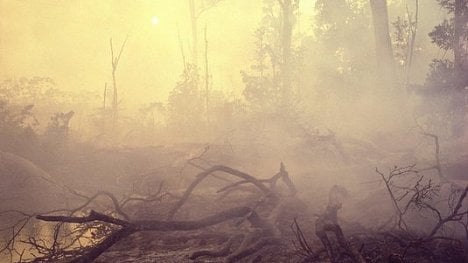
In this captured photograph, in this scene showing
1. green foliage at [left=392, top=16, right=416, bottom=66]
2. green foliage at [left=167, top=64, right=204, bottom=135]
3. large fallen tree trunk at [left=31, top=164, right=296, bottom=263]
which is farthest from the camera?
green foliage at [left=392, top=16, right=416, bottom=66]

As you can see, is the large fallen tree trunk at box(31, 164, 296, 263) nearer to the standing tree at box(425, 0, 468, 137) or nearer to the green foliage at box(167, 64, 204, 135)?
the standing tree at box(425, 0, 468, 137)

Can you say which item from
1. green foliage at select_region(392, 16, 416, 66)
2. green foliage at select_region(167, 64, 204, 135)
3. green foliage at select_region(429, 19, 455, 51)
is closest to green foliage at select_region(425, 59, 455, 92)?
green foliage at select_region(429, 19, 455, 51)

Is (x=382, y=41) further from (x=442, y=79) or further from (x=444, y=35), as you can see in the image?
(x=442, y=79)

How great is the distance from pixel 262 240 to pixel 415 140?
1014cm

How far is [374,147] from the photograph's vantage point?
40.5 feet

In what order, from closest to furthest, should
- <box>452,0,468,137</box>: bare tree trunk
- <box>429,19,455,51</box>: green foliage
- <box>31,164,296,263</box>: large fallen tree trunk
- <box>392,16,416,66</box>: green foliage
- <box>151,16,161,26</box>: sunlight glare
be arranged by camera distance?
<box>31,164,296,263</box>: large fallen tree trunk, <box>452,0,468,137</box>: bare tree trunk, <box>429,19,455,51</box>: green foliage, <box>392,16,416,66</box>: green foliage, <box>151,16,161,26</box>: sunlight glare

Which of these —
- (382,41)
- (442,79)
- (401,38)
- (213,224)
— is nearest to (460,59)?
(442,79)

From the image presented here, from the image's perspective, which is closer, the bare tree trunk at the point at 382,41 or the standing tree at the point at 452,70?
the standing tree at the point at 452,70

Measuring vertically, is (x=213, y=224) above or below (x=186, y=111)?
below

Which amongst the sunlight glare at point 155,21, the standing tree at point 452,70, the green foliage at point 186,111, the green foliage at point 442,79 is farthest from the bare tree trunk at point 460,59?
the sunlight glare at point 155,21

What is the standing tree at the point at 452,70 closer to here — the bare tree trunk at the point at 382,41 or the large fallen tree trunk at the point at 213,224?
the bare tree trunk at the point at 382,41

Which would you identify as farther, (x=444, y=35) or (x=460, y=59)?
(x=444, y=35)

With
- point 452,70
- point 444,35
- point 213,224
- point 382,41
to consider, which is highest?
point 382,41

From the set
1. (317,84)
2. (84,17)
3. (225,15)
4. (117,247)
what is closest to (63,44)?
(84,17)
